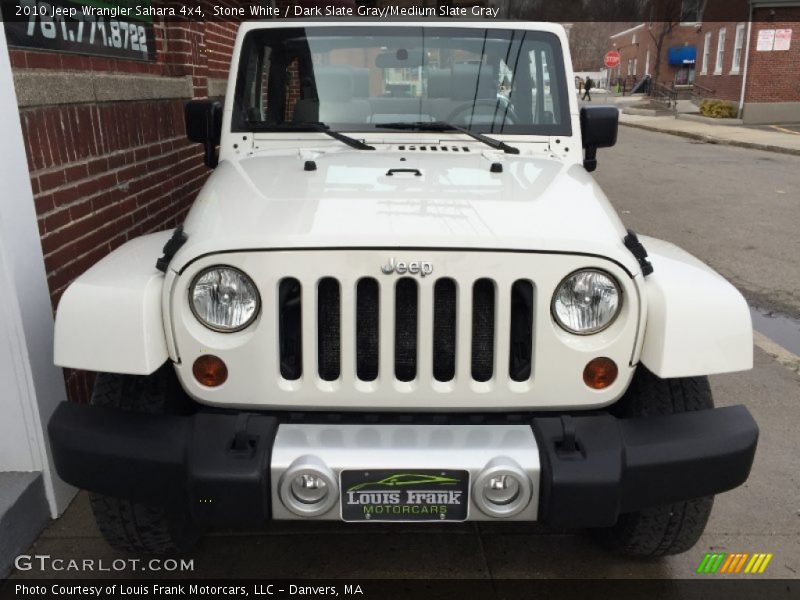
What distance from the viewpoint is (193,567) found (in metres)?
2.72

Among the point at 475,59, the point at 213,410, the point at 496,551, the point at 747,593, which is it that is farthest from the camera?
the point at 475,59

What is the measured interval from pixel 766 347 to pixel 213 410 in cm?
391

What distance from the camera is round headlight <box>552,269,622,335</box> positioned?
7.07 feet

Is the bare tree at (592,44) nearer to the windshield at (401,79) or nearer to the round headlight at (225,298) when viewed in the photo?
the windshield at (401,79)

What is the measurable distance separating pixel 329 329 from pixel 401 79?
5.68ft

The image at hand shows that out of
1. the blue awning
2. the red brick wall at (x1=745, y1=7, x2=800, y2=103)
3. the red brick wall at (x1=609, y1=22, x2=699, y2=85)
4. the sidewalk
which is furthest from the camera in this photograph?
the red brick wall at (x1=609, y1=22, x2=699, y2=85)

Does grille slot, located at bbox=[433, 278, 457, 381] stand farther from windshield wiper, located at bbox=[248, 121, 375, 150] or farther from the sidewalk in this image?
the sidewalk

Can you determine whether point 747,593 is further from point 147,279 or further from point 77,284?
point 77,284

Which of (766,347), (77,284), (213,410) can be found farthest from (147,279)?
(766,347)

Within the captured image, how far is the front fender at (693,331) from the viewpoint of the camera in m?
2.14

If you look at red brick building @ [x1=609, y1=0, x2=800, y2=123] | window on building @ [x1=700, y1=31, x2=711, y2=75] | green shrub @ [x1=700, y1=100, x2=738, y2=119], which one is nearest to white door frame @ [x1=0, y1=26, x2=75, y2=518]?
red brick building @ [x1=609, y1=0, x2=800, y2=123]

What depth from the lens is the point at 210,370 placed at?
2.21 meters

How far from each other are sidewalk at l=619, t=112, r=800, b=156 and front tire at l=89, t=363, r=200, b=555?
16.7 metres

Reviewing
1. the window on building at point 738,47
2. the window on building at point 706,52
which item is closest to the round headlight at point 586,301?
the window on building at point 738,47
